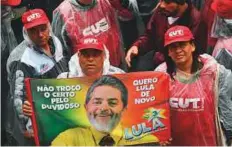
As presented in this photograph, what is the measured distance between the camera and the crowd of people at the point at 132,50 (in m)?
4.04

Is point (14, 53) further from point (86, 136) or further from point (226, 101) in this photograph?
point (226, 101)

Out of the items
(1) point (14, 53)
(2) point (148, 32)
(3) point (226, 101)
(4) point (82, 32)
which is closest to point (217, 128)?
(3) point (226, 101)

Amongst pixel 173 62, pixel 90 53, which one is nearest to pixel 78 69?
pixel 90 53

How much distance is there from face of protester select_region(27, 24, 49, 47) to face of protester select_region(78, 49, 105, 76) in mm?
259

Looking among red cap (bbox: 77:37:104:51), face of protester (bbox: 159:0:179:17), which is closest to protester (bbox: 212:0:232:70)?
face of protester (bbox: 159:0:179:17)

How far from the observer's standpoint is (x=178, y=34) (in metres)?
4.01

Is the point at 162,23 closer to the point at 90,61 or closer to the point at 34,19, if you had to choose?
the point at 90,61

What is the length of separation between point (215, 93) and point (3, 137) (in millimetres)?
1499

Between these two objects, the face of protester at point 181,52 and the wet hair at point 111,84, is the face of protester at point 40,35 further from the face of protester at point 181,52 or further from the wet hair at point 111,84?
the face of protester at point 181,52

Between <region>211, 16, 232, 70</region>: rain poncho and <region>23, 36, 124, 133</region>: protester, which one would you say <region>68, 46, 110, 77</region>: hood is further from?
<region>211, 16, 232, 70</region>: rain poncho

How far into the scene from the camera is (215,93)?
4.06m

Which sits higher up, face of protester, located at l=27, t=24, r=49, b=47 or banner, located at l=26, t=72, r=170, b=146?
face of protester, located at l=27, t=24, r=49, b=47

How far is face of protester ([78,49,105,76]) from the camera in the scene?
4043 millimetres

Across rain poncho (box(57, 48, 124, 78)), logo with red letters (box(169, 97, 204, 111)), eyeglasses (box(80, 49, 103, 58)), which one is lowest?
logo with red letters (box(169, 97, 204, 111))
